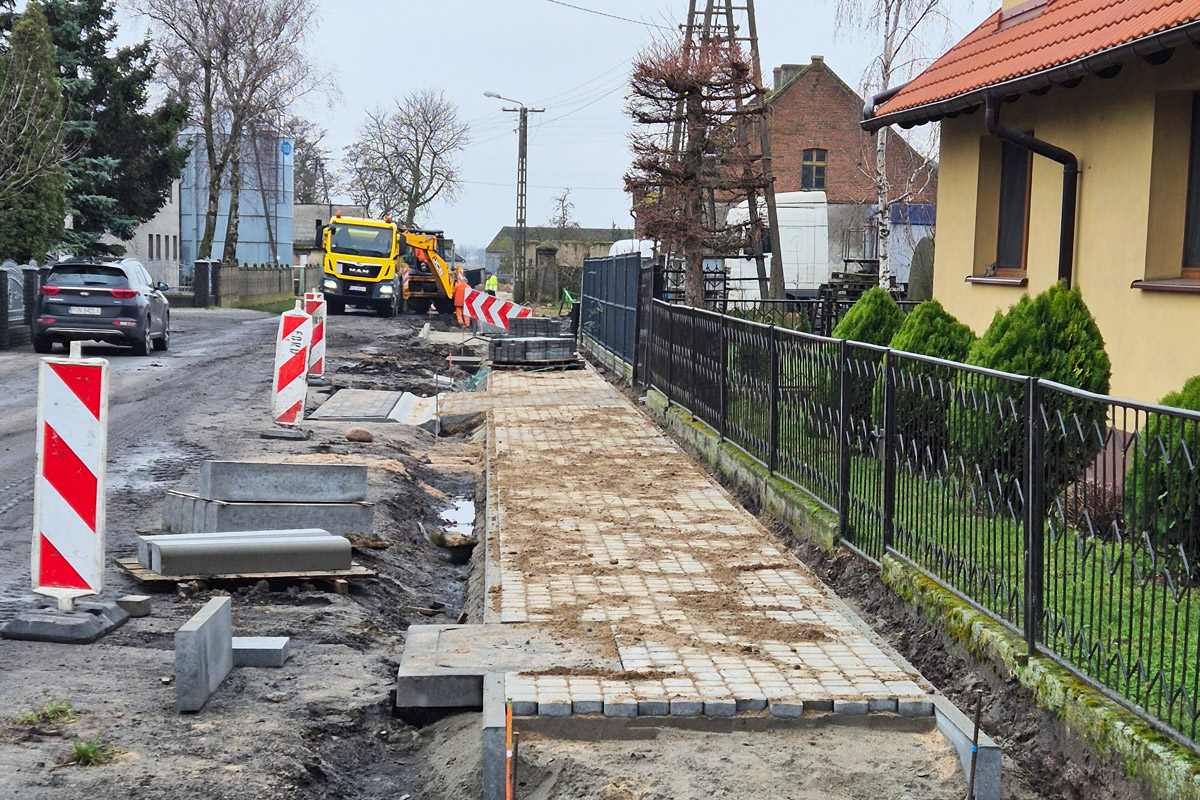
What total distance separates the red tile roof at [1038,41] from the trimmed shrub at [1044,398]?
2246 millimetres

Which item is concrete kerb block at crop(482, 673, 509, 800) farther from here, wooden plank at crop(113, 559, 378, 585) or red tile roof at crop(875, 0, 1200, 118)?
red tile roof at crop(875, 0, 1200, 118)

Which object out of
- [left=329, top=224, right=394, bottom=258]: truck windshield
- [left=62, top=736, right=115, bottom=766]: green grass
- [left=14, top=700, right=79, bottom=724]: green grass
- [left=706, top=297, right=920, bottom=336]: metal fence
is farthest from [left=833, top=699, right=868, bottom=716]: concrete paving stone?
[left=329, top=224, right=394, bottom=258]: truck windshield

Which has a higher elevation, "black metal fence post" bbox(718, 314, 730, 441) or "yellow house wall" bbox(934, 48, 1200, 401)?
"yellow house wall" bbox(934, 48, 1200, 401)

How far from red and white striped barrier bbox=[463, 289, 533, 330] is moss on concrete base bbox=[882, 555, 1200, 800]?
2005 cm

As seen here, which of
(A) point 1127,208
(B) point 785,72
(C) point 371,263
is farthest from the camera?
(B) point 785,72

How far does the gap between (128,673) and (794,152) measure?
52661 mm

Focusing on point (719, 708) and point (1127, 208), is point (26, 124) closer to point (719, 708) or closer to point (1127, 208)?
point (1127, 208)

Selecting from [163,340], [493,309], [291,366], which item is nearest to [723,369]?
[291,366]

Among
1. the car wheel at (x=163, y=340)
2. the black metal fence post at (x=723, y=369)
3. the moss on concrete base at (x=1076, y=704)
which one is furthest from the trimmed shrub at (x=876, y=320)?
the car wheel at (x=163, y=340)

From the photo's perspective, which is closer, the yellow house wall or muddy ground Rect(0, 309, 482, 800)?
muddy ground Rect(0, 309, 482, 800)

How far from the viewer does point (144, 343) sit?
2345 cm

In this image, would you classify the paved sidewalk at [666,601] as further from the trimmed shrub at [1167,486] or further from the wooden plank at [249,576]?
the trimmed shrub at [1167,486]

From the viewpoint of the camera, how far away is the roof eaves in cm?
873

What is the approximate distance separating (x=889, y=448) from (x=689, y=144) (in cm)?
1888
